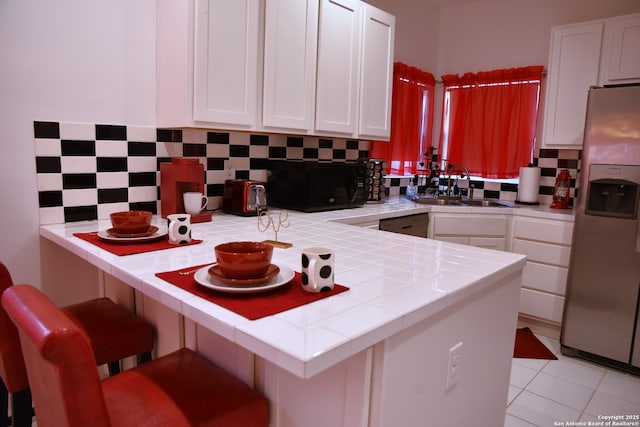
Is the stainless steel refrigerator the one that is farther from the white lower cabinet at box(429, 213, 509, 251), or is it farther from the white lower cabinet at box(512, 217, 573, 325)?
the white lower cabinet at box(429, 213, 509, 251)

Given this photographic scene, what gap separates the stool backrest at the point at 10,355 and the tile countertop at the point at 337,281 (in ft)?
0.85

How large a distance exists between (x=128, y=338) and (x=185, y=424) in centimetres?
60

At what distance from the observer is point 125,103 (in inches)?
83.1

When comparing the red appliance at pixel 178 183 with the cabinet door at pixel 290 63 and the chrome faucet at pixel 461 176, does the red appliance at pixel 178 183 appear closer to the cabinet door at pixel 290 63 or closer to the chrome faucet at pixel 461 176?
the cabinet door at pixel 290 63

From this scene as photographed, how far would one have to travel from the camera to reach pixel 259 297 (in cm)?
106

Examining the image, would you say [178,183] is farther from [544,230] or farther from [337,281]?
[544,230]

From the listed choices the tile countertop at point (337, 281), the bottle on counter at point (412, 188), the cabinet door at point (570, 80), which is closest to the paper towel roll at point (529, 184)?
the cabinet door at point (570, 80)

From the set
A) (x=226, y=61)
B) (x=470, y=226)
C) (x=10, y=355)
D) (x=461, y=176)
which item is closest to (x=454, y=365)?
(x=10, y=355)

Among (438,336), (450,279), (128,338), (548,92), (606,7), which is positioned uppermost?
(606,7)

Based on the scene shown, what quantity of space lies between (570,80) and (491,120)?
777 mm

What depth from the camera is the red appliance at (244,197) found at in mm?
2371

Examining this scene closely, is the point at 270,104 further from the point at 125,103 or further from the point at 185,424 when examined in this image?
the point at 185,424

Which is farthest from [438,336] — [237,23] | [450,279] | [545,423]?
[237,23]

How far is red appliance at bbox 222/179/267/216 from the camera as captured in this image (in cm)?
237
